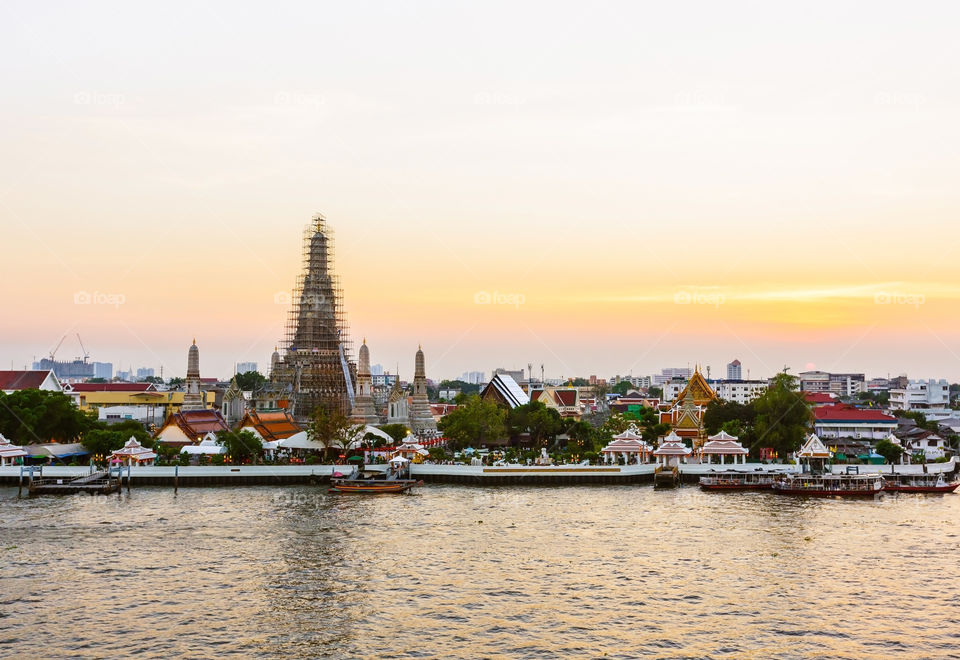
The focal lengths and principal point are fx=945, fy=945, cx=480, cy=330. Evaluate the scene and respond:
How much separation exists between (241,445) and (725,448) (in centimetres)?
3381

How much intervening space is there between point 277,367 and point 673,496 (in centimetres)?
5677

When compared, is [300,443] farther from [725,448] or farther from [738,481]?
[738,481]

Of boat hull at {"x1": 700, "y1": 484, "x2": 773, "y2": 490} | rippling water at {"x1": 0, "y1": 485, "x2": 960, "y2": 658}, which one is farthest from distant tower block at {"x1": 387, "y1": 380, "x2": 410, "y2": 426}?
rippling water at {"x1": 0, "y1": 485, "x2": 960, "y2": 658}

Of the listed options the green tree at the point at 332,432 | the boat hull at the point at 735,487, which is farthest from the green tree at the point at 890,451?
the green tree at the point at 332,432

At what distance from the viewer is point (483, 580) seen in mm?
33688

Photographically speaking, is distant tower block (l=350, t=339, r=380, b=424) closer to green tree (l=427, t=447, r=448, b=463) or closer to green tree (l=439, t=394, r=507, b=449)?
green tree (l=439, t=394, r=507, b=449)

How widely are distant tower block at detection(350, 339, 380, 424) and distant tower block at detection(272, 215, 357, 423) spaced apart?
465cm

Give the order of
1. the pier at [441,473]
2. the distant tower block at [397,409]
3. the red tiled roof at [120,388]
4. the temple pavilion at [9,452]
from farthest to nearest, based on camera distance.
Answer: the red tiled roof at [120,388] < the distant tower block at [397,409] < the temple pavilion at [9,452] < the pier at [441,473]

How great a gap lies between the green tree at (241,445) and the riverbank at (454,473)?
158 inches

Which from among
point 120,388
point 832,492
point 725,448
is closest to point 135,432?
point 725,448

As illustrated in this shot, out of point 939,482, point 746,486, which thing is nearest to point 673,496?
point 746,486

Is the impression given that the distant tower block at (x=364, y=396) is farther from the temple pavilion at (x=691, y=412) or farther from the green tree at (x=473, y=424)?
the temple pavilion at (x=691, y=412)

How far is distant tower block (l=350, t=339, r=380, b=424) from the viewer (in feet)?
288

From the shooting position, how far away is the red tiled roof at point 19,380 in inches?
3494
